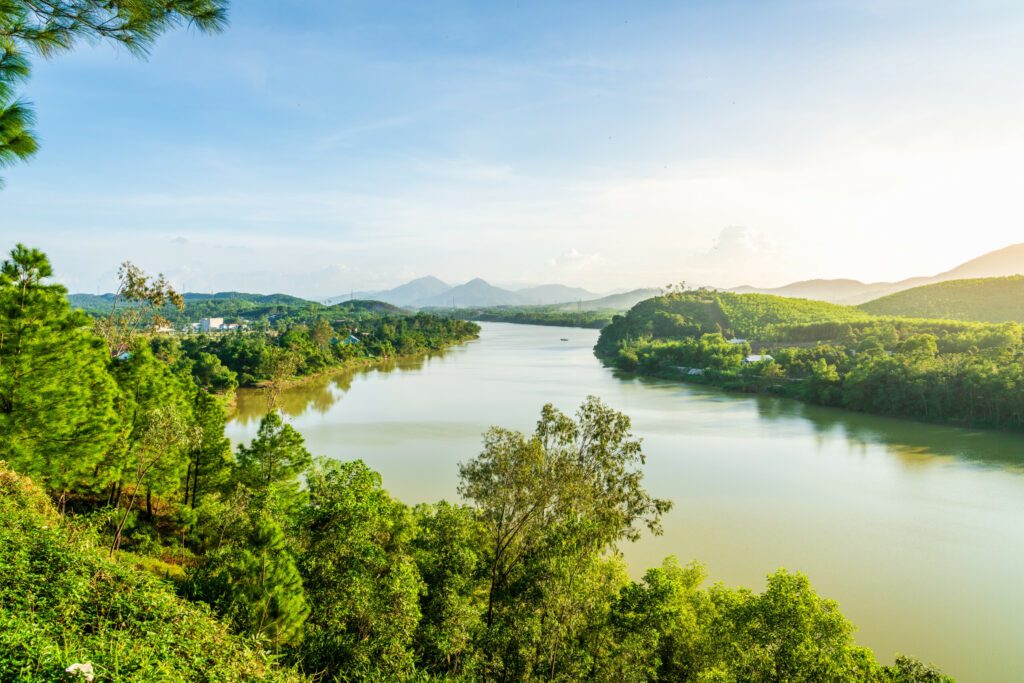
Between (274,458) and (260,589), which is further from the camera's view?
(274,458)

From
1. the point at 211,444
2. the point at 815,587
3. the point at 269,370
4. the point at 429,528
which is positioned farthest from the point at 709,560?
the point at 269,370

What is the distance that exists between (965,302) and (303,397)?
50.4 meters

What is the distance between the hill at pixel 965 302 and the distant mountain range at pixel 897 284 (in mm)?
2533

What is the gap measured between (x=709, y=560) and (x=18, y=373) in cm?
1022

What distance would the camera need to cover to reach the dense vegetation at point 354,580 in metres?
3.19

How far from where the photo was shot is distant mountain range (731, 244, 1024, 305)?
9462 cm

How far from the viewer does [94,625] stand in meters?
3.05

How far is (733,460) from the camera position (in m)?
15.5

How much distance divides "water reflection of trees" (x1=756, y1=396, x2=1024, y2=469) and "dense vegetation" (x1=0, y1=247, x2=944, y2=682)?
13.6 metres

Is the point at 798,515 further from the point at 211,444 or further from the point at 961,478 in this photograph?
the point at 211,444

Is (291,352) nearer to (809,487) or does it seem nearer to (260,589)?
(809,487)

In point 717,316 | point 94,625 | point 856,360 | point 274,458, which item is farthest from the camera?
point 717,316

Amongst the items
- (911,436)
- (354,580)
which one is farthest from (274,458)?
(911,436)

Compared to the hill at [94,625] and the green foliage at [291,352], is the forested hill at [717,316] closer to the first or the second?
the green foliage at [291,352]
